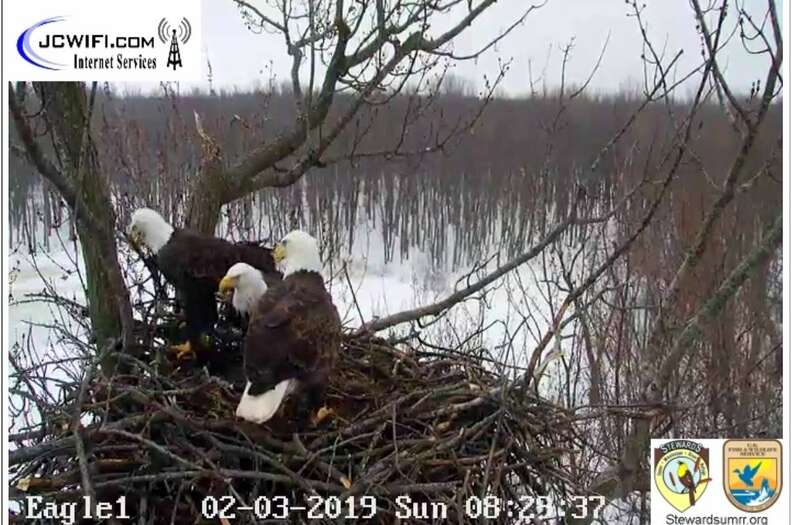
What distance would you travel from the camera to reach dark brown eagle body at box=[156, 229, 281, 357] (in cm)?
146

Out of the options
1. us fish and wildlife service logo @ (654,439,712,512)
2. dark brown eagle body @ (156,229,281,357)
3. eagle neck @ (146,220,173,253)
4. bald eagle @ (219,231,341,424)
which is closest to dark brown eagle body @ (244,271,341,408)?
bald eagle @ (219,231,341,424)


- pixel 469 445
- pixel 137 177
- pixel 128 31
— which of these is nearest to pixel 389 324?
pixel 469 445

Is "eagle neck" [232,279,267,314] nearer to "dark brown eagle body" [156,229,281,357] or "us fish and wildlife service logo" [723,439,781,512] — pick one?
"dark brown eagle body" [156,229,281,357]

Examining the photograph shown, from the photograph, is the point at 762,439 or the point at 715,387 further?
the point at 715,387

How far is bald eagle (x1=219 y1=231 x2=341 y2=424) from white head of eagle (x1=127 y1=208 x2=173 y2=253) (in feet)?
0.75

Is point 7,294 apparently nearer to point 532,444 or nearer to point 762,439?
point 532,444

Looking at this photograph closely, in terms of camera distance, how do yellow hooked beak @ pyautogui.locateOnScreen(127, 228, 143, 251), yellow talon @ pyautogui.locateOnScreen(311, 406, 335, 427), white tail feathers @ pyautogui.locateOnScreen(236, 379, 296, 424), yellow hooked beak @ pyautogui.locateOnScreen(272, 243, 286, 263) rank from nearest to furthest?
white tail feathers @ pyautogui.locateOnScreen(236, 379, 296, 424) < yellow talon @ pyautogui.locateOnScreen(311, 406, 335, 427) < yellow hooked beak @ pyautogui.locateOnScreen(272, 243, 286, 263) < yellow hooked beak @ pyautogui.locateOnScreen(127, 228, 143, 251)

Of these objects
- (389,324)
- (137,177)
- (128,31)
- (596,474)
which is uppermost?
(128,31)

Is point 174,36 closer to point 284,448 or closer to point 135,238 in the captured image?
point 135,238

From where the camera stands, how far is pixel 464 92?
173cm

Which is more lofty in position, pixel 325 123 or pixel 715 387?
pixel 325 123

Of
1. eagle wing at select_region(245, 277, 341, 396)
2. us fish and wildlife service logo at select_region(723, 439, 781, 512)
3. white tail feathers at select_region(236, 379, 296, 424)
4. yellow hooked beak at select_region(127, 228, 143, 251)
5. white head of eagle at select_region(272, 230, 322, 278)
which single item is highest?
yellow hooked beak at select_region(127, 228, 143, 251)

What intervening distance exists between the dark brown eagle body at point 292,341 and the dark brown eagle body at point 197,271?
15 centimetres

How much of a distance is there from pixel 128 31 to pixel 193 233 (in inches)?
15.3
